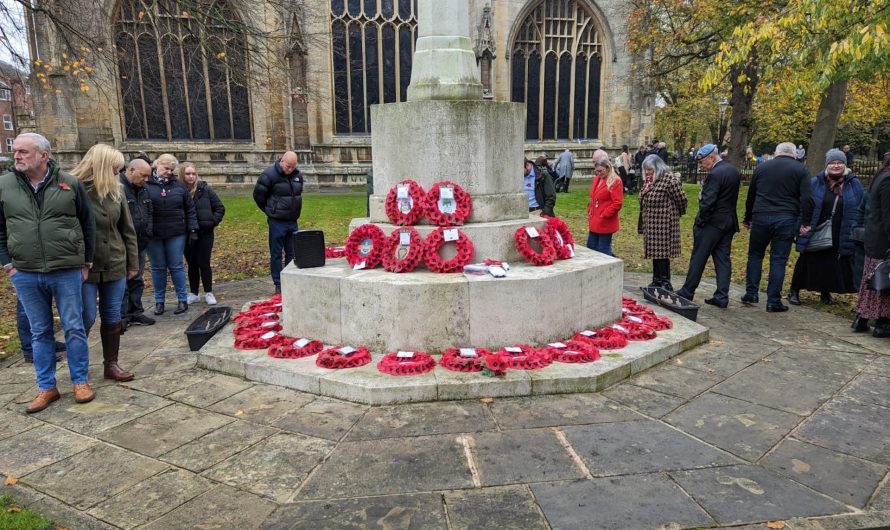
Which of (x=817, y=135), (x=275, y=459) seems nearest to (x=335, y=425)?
(x=275, y=459)

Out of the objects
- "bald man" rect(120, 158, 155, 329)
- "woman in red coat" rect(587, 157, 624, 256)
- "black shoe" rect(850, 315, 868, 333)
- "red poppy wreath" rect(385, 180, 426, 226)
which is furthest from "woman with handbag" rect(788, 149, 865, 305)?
"bald man" rect(120, 158, 155, 329)

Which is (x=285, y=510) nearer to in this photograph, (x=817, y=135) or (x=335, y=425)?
(x=335, y=425)

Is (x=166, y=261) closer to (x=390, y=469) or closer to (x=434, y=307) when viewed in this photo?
(x=434, y=307)

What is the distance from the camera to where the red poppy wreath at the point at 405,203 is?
578 cm

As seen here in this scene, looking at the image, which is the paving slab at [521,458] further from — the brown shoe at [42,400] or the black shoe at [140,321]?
the black shoe at [140,321]

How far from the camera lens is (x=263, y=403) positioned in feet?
14.5

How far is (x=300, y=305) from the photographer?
5523mm

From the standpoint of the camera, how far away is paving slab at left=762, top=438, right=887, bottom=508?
3.14 meters

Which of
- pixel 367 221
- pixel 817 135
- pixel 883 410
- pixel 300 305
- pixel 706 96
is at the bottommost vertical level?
pixel 883 410

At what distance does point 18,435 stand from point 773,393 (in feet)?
18.2

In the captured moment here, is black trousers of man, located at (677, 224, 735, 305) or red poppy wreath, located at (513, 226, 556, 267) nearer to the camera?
red poppy wreath, located at (513, 226, 556, 267)

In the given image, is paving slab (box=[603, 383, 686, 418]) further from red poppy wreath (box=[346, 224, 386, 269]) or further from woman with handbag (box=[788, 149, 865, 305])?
woman with handbag (box=[788, 149, 865, 305])

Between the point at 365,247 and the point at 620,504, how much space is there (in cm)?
371

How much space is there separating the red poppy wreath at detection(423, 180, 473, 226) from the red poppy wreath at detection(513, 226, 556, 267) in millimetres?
594
